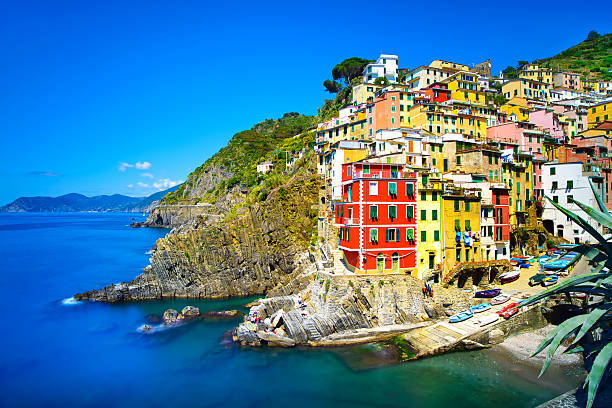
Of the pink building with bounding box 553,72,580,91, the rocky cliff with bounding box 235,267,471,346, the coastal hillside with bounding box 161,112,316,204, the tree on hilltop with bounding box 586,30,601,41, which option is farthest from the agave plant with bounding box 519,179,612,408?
the tree on hilltop with bounding box 586,30,601,41

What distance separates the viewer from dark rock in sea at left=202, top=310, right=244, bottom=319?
42156mm

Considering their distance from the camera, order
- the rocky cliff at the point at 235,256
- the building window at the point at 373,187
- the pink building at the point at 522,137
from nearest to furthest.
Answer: the building window at the point at 373,187 → the rocky cliff at the point at 235,256 → the pink building at the point at 522,137

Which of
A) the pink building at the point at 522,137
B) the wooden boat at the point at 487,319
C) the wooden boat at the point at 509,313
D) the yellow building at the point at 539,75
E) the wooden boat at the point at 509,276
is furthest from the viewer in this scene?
the yellow building at the point at 539,75

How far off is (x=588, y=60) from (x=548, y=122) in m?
98.6

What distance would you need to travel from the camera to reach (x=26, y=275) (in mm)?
71250

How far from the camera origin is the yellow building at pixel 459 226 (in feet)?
125

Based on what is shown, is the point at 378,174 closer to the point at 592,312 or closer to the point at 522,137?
the point at 592,312

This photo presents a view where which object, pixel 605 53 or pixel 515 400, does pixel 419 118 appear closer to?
pixel 515 400

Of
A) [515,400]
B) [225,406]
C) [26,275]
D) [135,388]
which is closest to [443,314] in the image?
[515,400]

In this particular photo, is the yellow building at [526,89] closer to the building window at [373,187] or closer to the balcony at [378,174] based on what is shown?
the balcony at [378,174]

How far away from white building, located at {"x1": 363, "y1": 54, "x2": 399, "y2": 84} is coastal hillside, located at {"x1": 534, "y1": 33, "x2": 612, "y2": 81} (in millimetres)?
62721

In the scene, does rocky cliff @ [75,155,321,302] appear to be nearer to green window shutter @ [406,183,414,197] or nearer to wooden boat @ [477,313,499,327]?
green window shutter @ [406,183,414,197]

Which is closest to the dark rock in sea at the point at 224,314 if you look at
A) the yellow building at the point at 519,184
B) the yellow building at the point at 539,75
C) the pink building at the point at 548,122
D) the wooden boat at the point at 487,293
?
the wooden boat at the point at 487,293

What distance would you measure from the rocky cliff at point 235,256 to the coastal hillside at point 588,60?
10212 centimetres
